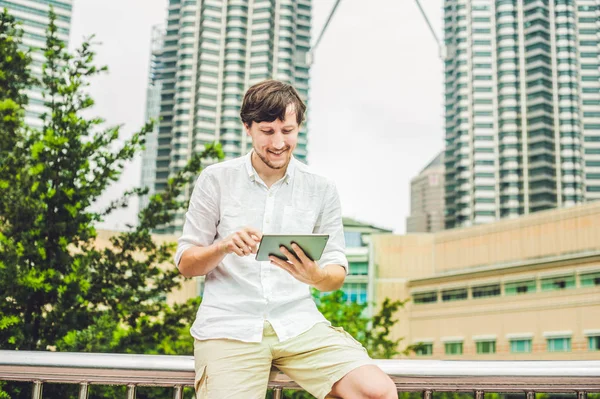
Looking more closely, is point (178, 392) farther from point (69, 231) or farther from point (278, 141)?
point (69, 231)

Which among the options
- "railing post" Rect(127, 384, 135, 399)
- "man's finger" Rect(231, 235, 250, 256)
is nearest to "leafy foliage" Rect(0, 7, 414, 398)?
"railing post" Rect(127, 384, 135, 399)

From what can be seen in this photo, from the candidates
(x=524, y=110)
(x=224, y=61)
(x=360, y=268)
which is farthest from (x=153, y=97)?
(x=360, y=268)

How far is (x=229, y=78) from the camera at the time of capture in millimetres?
76562

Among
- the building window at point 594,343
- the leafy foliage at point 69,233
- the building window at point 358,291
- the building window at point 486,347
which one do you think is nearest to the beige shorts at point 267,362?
the leafy foliage at point 69,233

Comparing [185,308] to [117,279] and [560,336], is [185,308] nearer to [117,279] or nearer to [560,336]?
[117,279]

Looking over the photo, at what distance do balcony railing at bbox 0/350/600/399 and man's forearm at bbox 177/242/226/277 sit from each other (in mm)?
287

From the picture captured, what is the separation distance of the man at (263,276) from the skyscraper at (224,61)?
239 feet

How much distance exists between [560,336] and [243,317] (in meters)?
39.6

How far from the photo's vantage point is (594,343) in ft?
120

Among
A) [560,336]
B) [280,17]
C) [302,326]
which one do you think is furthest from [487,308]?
[280,17]

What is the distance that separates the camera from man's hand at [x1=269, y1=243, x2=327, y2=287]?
187 centimetres

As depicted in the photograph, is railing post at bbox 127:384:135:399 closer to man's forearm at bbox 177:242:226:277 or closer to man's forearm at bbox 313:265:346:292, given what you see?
man's forearm at bbox 177:242:226:277

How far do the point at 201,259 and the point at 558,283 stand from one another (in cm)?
4015

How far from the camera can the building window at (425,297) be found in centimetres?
4644
